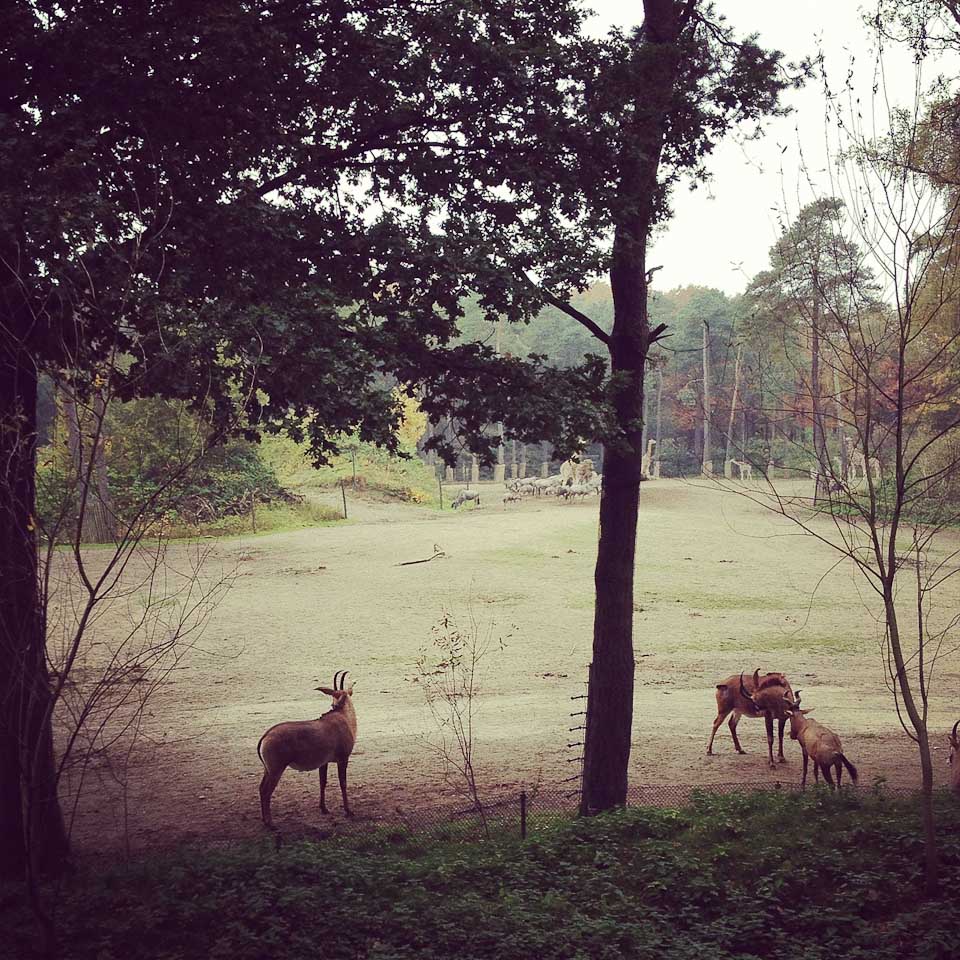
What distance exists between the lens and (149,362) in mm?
7055

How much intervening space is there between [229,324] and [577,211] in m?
3.55

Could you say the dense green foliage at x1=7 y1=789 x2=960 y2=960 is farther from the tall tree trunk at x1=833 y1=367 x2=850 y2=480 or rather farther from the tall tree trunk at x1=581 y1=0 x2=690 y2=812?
the tall tree trunk at x1=833 y1=367 x2=850 y2=480

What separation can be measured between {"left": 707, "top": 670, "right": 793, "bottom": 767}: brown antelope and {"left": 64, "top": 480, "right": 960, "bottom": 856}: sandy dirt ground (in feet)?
1.64

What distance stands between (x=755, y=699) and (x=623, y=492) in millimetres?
3675

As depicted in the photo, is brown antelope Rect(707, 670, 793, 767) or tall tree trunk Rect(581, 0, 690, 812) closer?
tall tree trunk Rect(581, 0, 690, 812)

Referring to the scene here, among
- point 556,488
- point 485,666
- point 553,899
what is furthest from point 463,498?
point 553,899

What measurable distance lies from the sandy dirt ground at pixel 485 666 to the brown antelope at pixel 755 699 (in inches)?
19.7

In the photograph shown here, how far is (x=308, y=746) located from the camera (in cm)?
895

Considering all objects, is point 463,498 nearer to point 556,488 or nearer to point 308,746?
point 556,488

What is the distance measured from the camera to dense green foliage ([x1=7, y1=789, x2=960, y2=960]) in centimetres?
537

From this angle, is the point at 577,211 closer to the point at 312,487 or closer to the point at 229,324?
the point at 229,324

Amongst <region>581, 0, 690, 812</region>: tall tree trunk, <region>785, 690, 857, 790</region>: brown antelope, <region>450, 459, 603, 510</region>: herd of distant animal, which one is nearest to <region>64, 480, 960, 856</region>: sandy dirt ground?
<region>785, 690, 857, 790</region>: brown antelope

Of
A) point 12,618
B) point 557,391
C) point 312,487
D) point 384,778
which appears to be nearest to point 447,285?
point 557,391

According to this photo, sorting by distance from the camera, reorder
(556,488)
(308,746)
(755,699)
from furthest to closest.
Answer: (556,488) < (755,699) < (308,746)
